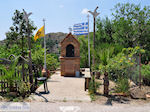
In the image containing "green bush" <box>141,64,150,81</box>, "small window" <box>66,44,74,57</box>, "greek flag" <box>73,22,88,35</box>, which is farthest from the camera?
"greek flag" <box>73,22,88,35</box>

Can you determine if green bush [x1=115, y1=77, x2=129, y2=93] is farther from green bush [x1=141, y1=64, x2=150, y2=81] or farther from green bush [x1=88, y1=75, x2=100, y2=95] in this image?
green bush [x1=141, y1=64, x2=150, y2=81]

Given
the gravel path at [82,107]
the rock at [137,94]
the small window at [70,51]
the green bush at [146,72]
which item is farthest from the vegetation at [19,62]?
the green bush at [146,72]

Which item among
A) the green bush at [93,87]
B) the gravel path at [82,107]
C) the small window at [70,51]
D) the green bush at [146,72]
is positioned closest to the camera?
the gravel path at [82,107]

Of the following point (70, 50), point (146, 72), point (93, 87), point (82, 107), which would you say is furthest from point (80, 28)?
point (82, 107)

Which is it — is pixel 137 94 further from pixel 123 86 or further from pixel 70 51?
pixel 70 51

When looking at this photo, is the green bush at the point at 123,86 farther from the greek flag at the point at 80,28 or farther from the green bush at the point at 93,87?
the greek flag at the point at 80,28

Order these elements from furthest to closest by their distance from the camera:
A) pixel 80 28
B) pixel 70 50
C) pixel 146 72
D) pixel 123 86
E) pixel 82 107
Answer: pixel 80 28 → pixel 70 50 → pixel 146 72 → pixel 123 86 → pixel 82 107

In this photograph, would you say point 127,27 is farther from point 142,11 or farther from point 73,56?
point 73,56

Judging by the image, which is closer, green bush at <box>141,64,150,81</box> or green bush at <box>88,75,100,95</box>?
green bush at <box>88,75,100,95</box>

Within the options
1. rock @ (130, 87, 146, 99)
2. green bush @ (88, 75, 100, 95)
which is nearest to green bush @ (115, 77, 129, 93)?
rock @ (130, 87, 146, 99)

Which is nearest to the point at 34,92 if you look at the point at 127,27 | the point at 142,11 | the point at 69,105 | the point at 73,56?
the point at 69,105

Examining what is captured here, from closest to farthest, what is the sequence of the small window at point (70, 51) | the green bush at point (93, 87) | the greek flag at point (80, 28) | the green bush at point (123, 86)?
the green bush at point (123, 86), the green bush at point (93, 87), the small window at point (70, 51), the greek flag at point (80, 28)

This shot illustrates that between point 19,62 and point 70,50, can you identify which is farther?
point 70,50

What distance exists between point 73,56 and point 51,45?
50.3 meters
